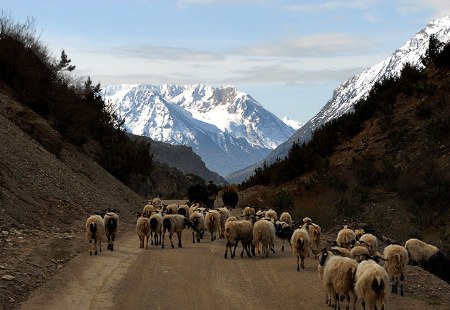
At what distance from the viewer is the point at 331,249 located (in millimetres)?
14234

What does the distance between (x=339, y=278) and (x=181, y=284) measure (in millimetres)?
4379

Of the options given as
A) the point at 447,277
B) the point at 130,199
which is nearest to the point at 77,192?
the point at 130,199

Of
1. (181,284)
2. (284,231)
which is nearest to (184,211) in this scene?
(284,231)

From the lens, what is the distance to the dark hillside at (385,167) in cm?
2850

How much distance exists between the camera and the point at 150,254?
1852 cm

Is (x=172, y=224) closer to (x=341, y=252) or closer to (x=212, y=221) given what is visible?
(x=212, y=221)

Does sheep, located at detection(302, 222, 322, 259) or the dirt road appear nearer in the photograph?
the dirt road

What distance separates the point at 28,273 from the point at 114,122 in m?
37.1

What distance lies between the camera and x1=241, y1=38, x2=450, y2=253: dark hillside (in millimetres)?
28500

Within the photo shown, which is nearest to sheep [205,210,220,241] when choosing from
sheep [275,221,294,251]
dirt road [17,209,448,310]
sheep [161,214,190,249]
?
sheep [161,214,190,249]

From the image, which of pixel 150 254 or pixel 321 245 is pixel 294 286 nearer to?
pixel 150 254

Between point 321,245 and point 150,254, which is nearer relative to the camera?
point 150,254

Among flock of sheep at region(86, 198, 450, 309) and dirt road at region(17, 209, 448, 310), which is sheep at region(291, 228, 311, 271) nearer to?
flock of sheep at region(86, 198, 450, 309)

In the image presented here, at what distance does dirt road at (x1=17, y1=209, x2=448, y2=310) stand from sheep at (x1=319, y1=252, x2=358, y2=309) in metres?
0.56
